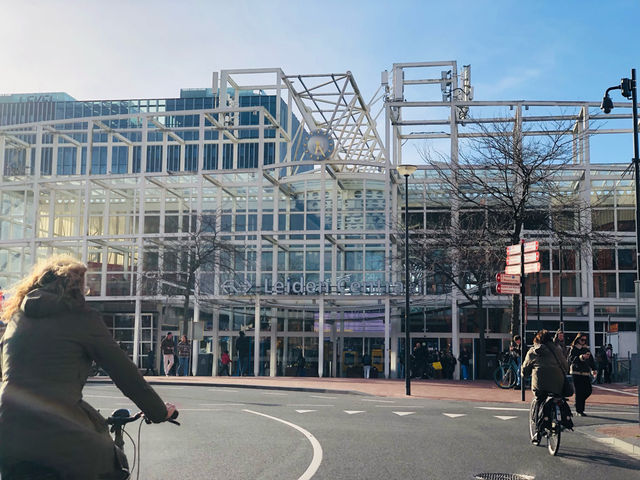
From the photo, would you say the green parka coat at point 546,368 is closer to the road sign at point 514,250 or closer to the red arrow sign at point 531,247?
the red arrow sign at point 531,247

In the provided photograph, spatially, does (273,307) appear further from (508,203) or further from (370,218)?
(508,203)

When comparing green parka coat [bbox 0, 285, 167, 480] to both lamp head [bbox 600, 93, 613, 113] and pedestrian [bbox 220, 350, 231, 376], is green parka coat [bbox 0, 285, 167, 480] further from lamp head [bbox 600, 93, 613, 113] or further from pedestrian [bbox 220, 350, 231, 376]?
pedestrian [bbox 220, 350, 231, 376]

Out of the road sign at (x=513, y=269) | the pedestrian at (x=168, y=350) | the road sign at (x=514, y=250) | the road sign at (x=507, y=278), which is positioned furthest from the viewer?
the pedestrian at (x=168, y=350)

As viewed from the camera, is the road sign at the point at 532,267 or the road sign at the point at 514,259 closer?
the road sign at the point at 532,267

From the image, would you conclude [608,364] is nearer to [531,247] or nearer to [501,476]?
[531,247]

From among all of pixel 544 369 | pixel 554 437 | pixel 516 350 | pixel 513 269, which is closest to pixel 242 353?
pixel 516 350

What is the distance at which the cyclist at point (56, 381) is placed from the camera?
11.0ft

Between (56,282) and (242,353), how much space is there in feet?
107

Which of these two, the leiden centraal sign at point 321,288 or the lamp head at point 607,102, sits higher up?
the lamp head at point 607,102

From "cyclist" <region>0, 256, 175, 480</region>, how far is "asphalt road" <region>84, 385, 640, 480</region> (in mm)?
1758

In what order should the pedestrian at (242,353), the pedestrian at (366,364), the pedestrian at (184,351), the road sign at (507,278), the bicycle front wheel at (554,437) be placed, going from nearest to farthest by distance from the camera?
1. the bicycle front wheel at (554,437)
2. the road sign at (507,278)
3. the pedestrian at (184,351)
4. the pedestrian at (366,364)
5. the pedestrian at (242,353)

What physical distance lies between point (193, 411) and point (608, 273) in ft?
96.8

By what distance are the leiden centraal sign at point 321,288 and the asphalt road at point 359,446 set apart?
18.3m

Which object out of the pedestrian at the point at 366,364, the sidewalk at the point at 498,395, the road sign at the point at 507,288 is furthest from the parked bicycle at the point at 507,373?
the pedestrian at the point at 366,364
